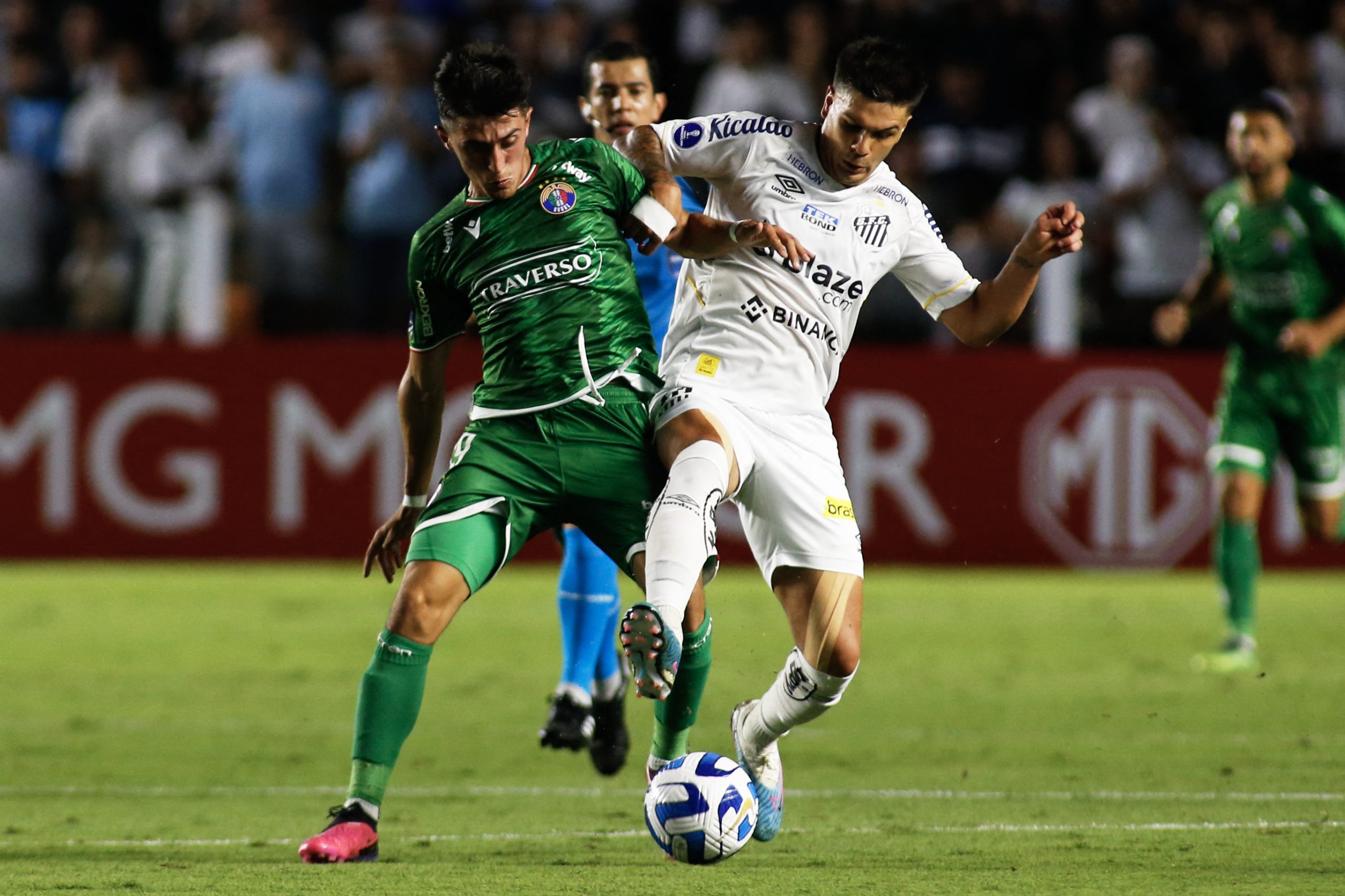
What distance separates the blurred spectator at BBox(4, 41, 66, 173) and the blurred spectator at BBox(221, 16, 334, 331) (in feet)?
4.48

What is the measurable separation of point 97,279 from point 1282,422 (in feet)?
24.9

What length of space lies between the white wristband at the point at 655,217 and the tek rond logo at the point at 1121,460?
756 cm

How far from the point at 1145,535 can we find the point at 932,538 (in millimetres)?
1424

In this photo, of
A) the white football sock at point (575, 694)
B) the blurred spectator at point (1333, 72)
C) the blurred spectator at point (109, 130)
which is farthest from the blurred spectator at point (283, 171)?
the blurred spectator at point (1333, 72)

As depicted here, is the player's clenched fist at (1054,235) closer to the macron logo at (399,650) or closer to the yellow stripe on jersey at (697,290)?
the yellow stripe on jersey at (697,290)

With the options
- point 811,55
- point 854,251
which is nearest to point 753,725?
point 854,251

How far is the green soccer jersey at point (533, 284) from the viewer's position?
5211mm

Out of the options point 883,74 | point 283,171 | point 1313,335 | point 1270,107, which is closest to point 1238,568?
point 1313,335

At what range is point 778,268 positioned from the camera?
18.2ft

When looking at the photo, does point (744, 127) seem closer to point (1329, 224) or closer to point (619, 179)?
point (619, 179)

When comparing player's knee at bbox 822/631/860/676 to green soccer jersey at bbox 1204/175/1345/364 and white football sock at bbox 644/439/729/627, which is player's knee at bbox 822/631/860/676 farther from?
green soccer jersey at bbox 1204/175/1345/364

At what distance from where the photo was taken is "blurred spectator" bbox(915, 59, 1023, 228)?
1268cm

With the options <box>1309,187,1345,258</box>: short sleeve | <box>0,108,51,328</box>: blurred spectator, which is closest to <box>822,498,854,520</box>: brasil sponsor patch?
<box>1309,187,1345,258</box>: short sleeve

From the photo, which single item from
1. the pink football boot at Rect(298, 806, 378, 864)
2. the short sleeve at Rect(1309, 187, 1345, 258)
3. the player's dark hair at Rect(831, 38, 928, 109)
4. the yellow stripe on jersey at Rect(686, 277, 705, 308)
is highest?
the player's dark hair at Rect(831, 38, 928, 109)
